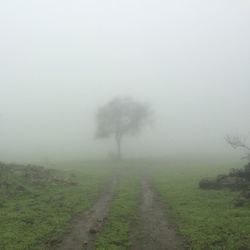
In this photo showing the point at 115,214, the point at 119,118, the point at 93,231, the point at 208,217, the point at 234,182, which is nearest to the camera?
the point at 93,231

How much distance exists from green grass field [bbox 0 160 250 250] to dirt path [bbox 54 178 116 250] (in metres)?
0.58

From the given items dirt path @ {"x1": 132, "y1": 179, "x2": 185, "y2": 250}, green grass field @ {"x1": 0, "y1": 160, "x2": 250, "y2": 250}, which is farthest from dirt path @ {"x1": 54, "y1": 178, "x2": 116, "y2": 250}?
dirt path @ {"x1": 132, "y1": 179, "x2": 185, "y2": 250}

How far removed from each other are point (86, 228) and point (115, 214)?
4.93 meters

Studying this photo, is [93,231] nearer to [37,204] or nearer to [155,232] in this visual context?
[155,232]

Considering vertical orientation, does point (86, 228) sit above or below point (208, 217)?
below

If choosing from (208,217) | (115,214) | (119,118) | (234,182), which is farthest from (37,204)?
(119,118)

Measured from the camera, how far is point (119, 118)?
353ft

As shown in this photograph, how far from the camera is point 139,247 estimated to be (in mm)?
23875

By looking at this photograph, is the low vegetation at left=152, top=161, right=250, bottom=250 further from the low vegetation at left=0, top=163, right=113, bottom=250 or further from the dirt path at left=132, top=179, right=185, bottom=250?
the low vegetation at left=0, top=163, right=113, bottom=250

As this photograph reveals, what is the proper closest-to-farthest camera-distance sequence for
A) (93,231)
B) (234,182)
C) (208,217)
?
1. (93,231)
2. (208,217)
3. (234,182)

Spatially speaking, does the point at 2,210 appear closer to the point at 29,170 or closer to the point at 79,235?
the point at 79,235

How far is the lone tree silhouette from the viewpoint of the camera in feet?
353

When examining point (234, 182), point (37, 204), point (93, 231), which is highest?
point (234, 182)

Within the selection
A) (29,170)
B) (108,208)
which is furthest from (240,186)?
(29,170)
